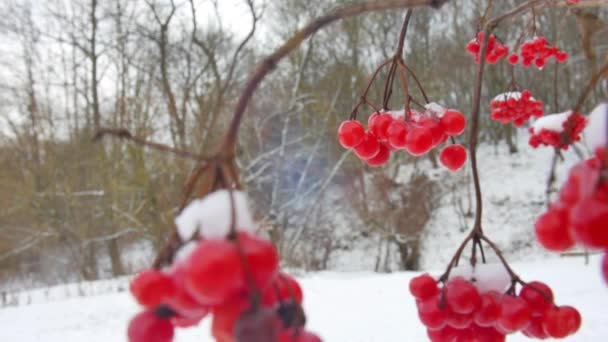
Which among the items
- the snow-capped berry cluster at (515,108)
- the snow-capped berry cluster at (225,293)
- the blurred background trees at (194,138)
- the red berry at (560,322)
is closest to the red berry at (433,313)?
the red berry at (560,322)

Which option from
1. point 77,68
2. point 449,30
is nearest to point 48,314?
point 77,68

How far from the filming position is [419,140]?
0.70 m

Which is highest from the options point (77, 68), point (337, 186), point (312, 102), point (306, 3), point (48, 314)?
point (306, 3)

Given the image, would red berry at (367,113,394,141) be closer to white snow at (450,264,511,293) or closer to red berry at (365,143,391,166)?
red berry at (365,143,391,166)

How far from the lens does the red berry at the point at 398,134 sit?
731mm

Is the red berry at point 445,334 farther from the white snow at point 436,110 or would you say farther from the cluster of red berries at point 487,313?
the white snow at point 436,110

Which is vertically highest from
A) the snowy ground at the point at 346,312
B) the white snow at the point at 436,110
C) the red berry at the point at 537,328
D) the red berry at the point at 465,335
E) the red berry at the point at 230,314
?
the white snow at the point at 436,110

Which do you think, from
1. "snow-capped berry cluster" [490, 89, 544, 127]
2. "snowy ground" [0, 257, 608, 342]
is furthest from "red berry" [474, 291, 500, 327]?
"snowy ground" [0, 257, 608, 342]

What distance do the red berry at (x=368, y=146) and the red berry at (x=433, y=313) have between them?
13.4 inches

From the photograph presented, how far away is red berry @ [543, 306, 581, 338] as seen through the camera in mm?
481

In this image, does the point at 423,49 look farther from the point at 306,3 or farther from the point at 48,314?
the point at 48,314

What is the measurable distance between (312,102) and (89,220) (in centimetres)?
535

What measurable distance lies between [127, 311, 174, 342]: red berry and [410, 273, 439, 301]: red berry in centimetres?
31

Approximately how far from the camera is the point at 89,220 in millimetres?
9562
